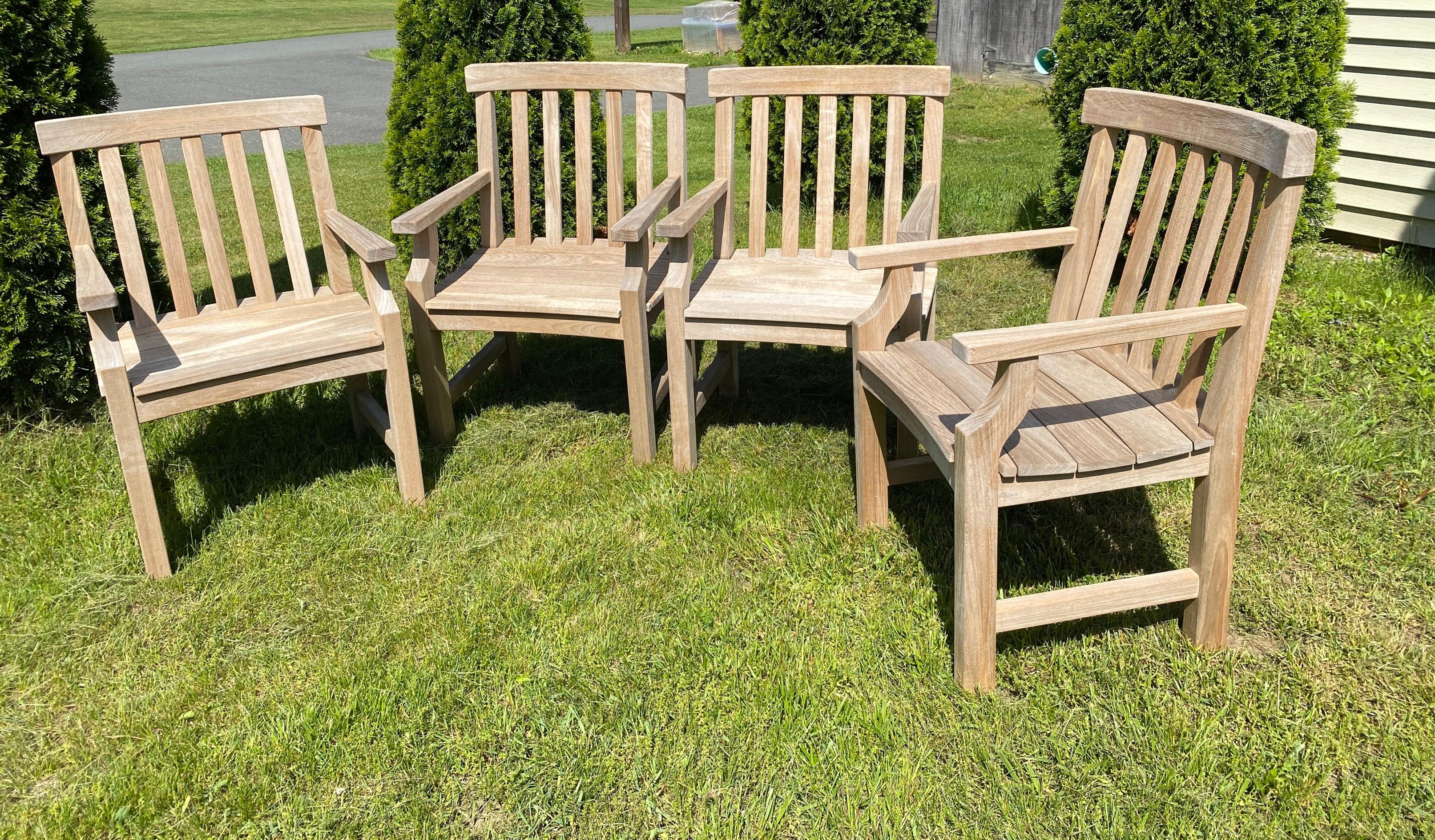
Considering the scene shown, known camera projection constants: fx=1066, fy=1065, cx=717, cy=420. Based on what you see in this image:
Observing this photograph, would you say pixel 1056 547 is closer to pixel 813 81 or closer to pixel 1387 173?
pixel 813 81

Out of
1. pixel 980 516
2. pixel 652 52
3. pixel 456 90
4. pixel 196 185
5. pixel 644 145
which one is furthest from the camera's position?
pixel 652 52

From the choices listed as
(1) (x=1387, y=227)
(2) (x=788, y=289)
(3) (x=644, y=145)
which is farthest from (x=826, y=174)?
(1) (x=1387, y=227)

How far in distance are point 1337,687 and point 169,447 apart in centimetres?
354

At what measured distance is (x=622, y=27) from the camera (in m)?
14.5

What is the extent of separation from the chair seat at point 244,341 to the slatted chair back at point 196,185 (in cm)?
8

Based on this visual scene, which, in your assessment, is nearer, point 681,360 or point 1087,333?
point 1087,333

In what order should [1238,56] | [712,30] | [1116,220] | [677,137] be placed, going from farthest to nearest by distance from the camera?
[712,30] < [1238,56] < [677,137] < [1116,220]

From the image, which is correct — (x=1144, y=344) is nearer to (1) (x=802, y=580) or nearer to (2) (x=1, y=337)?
(1) (x=802, y=580)

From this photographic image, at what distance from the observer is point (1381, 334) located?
13.7ft

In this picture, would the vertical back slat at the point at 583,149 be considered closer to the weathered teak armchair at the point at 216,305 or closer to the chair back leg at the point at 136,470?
the weathered teak armchair at the point at 216,305

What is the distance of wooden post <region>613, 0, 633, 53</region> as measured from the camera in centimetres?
1425

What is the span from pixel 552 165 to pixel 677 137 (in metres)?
0.52

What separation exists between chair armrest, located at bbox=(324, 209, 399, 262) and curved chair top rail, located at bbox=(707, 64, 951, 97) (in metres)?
1.18

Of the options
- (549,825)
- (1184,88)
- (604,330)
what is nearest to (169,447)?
(604,330)
